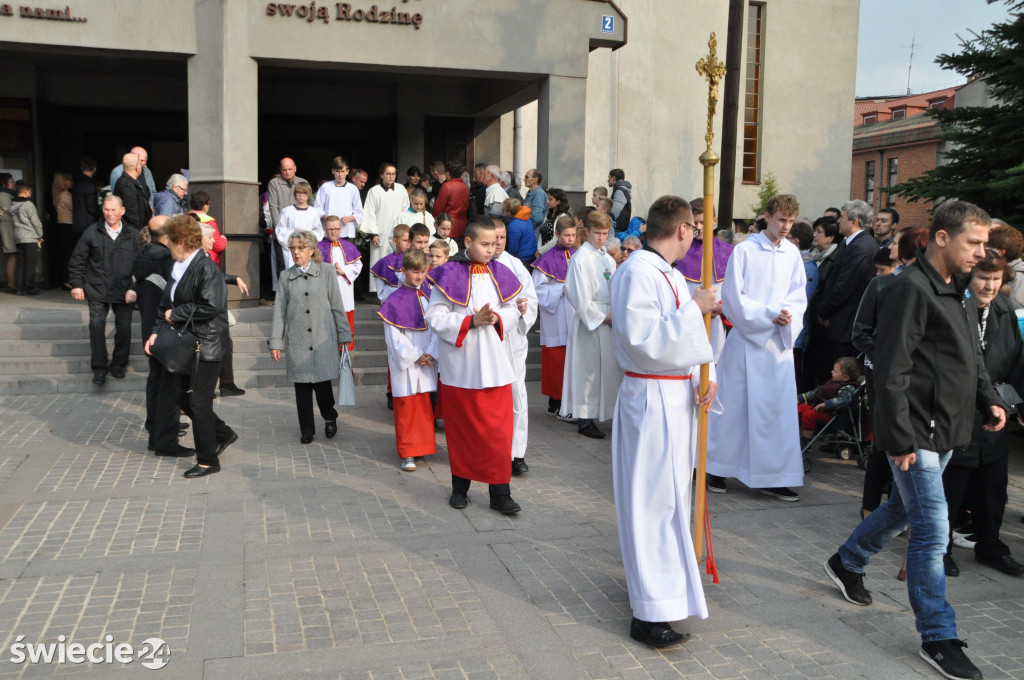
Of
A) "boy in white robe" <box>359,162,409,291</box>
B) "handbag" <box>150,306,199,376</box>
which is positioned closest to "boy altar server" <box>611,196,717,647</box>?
"handbag" <box>150,306,199,376</box>

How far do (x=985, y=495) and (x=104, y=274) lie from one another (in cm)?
873

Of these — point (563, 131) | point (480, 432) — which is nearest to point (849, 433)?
point (480, 432)

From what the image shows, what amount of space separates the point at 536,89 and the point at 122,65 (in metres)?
6.78

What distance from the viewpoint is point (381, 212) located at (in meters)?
13.1

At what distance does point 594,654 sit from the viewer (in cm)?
437

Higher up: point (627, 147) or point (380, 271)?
point (627, 147)

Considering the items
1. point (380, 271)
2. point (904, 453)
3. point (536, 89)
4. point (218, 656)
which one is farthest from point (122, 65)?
point (904, 453)

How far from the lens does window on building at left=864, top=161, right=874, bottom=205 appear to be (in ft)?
143

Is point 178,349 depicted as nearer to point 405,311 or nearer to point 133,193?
point 405,311

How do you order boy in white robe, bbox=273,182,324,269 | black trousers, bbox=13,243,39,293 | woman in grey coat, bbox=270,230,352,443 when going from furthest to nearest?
1. black trousers, bbox=13,243,39,293
2. boy in white robe, bbox=273,182,324,269
3. woman in grey coat, bbox=270,230,352,443

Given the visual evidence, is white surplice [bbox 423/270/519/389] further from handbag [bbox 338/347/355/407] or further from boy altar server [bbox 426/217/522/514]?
handbag [bbox 338/347/355/407]

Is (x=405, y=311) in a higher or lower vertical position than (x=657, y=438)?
higher

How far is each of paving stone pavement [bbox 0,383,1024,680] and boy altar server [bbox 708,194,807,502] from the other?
0.81 ft

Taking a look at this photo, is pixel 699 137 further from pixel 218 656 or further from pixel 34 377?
pixel 218 656
